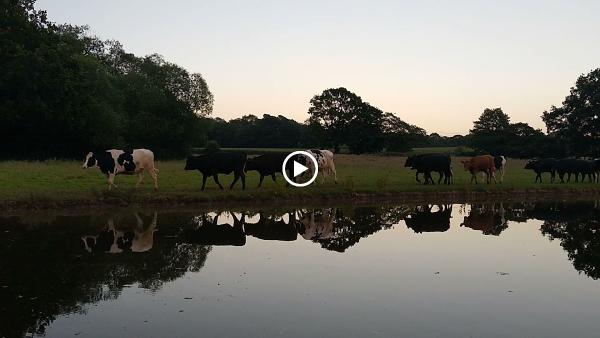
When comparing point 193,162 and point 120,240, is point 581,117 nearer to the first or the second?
point 193,162

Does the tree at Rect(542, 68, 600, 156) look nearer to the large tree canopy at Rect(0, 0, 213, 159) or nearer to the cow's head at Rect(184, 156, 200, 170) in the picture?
the large tree canopy at Rect(0, 0, 213, 159)

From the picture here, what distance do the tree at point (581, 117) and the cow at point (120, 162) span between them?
63668mm

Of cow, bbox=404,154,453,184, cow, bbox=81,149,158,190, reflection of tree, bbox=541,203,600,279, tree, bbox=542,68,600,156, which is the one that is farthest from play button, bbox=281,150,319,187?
tree, bbox=542,68,600,156

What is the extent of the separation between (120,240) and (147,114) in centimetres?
5238

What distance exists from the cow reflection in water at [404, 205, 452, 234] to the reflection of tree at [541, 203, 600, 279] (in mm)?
3083

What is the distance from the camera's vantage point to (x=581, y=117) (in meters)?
70.3

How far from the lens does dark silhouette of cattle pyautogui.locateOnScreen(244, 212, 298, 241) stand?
14.3m

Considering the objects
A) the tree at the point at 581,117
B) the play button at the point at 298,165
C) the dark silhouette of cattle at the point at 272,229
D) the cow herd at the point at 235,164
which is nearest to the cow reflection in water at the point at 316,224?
the dark silhouette of cattle at the point at 272,229

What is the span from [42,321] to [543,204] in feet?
74.0

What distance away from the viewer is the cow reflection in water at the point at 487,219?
53.4 feet

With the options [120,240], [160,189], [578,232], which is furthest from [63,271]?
[578,232]

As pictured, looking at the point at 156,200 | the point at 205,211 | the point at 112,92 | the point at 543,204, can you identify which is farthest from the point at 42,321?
the point at 112,92

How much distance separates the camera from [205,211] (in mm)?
19094

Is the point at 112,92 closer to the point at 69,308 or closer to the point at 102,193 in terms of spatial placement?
the point at 102,193
